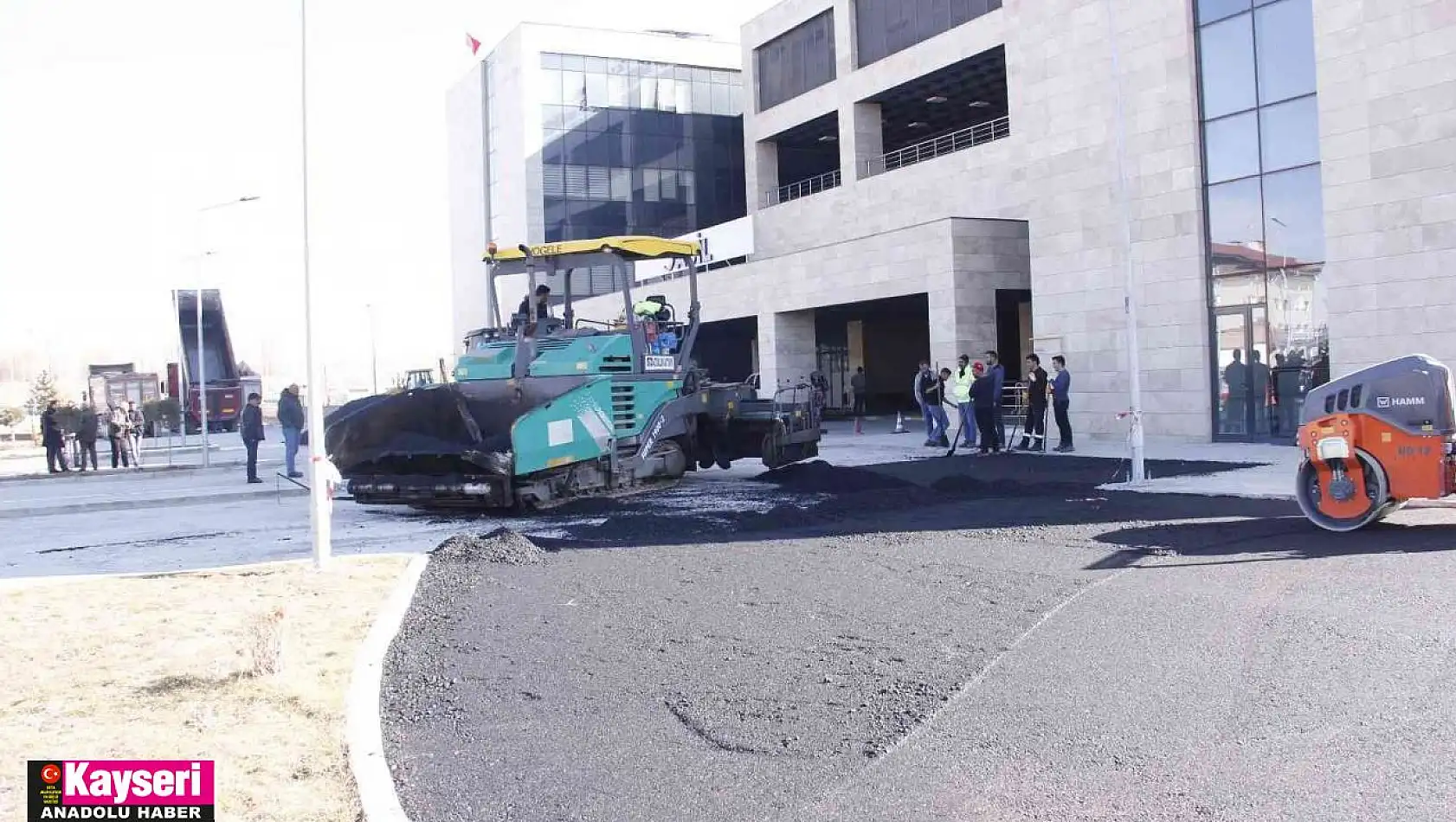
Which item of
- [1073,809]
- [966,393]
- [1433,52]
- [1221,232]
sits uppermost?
[1433,52]

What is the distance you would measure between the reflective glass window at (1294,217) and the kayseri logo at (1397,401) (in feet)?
33.5

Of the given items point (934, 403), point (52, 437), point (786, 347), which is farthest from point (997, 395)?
point (52, 437)

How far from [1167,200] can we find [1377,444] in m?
12.8

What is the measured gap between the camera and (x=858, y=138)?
35781mm

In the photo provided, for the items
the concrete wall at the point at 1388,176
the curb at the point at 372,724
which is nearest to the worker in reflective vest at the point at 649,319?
the curb at the point at 372,724

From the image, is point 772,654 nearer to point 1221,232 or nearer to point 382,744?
point 382,744

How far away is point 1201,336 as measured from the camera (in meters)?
21.7

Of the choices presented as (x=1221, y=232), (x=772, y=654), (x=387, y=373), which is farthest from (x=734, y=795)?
(x=387, y=373)

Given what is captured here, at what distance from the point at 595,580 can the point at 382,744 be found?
4099mm

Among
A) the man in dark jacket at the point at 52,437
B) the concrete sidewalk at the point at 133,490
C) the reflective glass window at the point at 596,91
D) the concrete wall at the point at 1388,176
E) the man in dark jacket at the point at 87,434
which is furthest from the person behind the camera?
the reflective glass window at the point at 596,91

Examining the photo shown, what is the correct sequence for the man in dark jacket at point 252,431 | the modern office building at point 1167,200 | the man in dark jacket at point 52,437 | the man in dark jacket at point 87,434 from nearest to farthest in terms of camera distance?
the modern office building at point 1167,200 < the man in dark jacket at point 252,431 < the man in dark jacket at point 52,437 < the man in dark jacket at point 87,434

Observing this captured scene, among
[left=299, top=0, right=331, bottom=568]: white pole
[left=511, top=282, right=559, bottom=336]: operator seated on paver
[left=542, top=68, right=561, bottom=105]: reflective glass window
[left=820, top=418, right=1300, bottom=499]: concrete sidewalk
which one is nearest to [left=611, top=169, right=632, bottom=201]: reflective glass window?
[left=542, top=68, right=561, bottom=105]: reflective glass window

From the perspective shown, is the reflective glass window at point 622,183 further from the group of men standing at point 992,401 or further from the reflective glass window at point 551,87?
the group of men standing at point 992,401

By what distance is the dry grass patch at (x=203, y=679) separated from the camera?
4.95 metres
